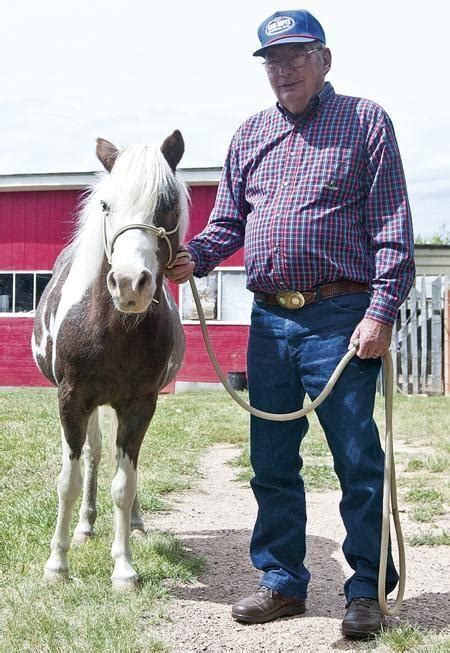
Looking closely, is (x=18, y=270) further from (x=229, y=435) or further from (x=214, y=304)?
(x=229, y=435)

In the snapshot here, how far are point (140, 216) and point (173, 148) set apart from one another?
0.54 metres

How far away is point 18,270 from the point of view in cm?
1644

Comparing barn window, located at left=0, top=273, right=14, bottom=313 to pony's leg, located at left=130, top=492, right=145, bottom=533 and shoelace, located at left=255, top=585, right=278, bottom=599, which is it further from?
shoelace, located at left=255, top=585, right=278, bottom=599

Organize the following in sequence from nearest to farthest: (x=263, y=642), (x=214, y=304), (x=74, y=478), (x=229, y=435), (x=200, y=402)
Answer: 1. (x=263, y=642)
2. (x=74, y=478)
3. (x=229, y=435)
4. (x=200, y=402)
5. (x=214, y=304)

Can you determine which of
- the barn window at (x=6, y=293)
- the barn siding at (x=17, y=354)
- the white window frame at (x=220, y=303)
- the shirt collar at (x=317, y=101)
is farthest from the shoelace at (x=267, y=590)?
the barn window at (x=6, y=293)

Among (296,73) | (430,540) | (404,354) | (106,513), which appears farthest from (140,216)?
(404,354)

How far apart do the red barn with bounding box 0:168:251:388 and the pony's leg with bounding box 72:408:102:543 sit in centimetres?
1045

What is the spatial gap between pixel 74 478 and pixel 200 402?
26.8 feet

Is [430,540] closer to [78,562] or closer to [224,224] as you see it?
[78,562]

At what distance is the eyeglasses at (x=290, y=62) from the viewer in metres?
3.24

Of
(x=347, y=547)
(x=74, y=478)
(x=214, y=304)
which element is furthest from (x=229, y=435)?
(x=214, y=304)

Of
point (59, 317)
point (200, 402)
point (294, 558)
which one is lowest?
point (200, 402)

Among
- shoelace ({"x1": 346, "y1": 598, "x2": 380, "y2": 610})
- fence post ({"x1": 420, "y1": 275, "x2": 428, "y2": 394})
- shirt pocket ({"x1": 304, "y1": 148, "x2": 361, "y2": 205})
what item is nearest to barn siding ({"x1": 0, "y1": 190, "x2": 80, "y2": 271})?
fence post ({"x1": 420, "y1": 275, "x2": 428, "y2": 394})

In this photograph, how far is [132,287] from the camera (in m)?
2.95
